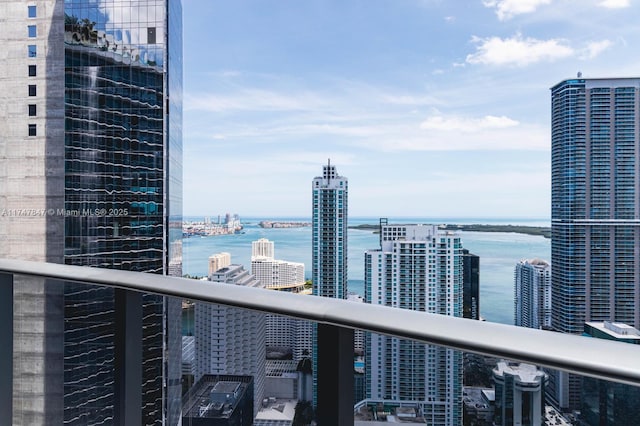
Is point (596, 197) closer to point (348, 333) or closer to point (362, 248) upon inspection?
point (362, 248)

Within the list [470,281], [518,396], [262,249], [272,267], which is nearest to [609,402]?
[518,396]

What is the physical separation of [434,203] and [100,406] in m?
14.9

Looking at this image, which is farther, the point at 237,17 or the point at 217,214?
the point at 237,17

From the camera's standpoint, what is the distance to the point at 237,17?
14922 millimetres

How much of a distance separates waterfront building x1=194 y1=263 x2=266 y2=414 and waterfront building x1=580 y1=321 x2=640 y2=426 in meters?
0.57

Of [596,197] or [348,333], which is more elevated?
[596,197]

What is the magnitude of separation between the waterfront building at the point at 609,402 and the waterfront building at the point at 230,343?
568 mm

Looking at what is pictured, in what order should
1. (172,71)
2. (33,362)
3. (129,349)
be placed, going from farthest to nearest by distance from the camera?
(172,71), (33,362), (129,349)

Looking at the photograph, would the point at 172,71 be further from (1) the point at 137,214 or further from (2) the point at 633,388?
(2) the point at 633,388

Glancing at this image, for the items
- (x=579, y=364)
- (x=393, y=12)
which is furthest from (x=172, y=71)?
(x=579, y=364)

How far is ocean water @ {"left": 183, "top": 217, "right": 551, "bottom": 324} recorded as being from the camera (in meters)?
8.65

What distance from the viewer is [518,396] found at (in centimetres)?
66

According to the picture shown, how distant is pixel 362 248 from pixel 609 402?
10.2 metres

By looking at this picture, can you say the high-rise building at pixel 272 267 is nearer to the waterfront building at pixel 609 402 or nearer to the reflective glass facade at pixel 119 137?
the reflective glass facade at pixel 119 137
